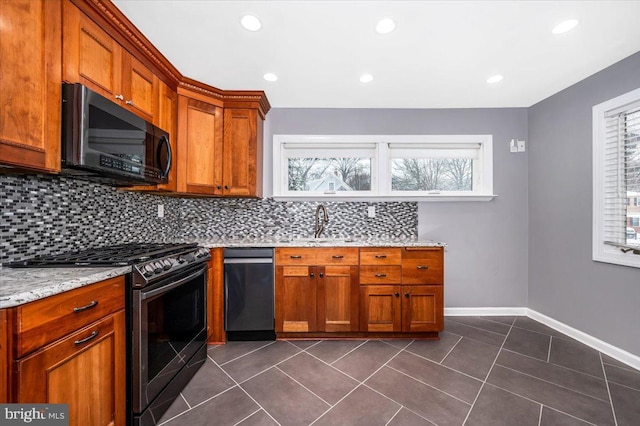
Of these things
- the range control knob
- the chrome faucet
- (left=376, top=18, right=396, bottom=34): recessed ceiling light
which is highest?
(left=376, top=18, right=396, bottom=34): recessed ceiling light

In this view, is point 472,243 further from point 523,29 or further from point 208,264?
point 208,264

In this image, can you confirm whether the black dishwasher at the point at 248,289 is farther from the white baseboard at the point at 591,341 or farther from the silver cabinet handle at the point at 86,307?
the white baseboard at the point at 591,341

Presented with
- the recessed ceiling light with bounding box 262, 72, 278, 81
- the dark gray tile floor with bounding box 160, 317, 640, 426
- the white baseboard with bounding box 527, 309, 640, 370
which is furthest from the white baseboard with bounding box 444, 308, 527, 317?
the recessed ceiling light with bounding box 262, 72, 278, 81

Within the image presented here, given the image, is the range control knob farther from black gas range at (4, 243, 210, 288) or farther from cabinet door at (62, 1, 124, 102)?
cabinet door at (62, 1, 124, 102)

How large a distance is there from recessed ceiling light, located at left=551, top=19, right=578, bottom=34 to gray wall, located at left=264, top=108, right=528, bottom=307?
1.22 meters

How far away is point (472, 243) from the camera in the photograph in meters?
2.96

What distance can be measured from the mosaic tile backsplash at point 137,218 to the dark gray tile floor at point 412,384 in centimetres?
120

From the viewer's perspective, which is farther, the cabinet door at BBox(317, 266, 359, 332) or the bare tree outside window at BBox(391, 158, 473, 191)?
the bare tree outside window at BBox(391, 158, 473, 191)

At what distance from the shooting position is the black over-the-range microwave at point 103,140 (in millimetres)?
1290

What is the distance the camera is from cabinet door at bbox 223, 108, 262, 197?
2.54 metres

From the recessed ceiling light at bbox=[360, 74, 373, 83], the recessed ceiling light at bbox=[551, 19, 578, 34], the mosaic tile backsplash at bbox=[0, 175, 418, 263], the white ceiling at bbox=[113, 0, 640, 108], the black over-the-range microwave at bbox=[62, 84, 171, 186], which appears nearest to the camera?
the black over-the-range microwave at bbox=[62, 84, 171, 186]

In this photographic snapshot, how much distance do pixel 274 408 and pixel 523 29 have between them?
9.68ft

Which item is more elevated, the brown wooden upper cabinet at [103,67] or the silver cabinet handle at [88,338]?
the brown wooden upper cabinet at [103,67]

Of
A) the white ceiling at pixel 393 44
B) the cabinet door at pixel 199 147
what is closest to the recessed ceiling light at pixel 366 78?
the white ceiling at pixel 393 44
